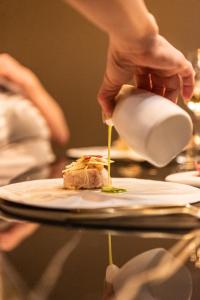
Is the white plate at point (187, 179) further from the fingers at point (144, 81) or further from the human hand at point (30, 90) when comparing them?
the human hand at point (30, 90)

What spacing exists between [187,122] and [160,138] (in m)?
0.05

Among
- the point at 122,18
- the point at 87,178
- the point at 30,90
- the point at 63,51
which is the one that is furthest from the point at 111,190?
the point at 63,51

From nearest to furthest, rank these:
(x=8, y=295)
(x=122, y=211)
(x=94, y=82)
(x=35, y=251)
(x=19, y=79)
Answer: (x=8, y=295)
(x=35, y=251)
(x=122, y=211)
(x=19, y=79)
(x=94, y=82)

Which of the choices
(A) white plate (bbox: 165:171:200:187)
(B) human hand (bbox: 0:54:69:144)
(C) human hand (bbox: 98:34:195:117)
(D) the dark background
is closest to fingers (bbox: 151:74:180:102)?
(C) human hand (bbox: 98:34:195:117)

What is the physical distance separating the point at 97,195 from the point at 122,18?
1.01 feet

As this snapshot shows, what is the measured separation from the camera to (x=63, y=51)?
323 centimetres

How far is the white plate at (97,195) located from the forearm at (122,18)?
247 mm

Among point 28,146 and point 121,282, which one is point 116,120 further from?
point 28,146

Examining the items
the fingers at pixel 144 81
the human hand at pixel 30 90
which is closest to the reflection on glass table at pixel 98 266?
the fingers at pixel 144 81

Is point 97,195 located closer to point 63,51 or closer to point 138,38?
point 138,38

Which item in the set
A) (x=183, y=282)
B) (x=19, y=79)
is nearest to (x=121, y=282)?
(x=183, y=282)

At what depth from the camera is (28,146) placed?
2.17m

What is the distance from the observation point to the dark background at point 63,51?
3.21 metres

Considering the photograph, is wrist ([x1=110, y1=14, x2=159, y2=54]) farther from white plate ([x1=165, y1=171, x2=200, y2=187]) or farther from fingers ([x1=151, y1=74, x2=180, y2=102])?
white plate ([x1=165, y1=171, x2=200, y2=187])
